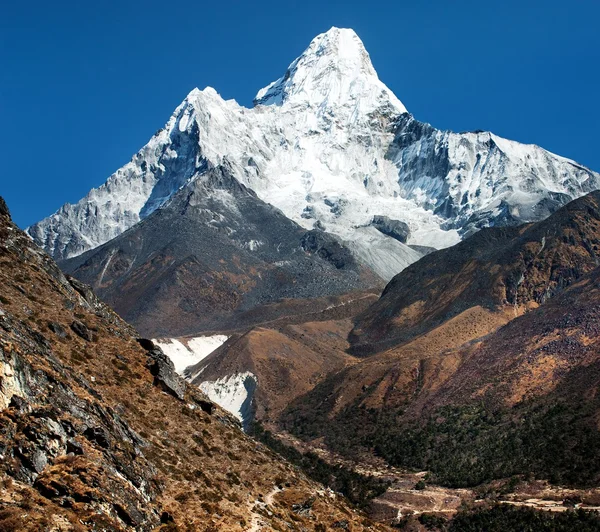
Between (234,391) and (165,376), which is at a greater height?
(234,391)

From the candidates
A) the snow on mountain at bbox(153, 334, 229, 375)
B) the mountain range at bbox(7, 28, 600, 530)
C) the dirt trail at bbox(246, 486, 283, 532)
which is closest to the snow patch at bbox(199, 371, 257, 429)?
the mountain range at bbox(7, 28, 600, 530)

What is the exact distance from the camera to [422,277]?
192 meters

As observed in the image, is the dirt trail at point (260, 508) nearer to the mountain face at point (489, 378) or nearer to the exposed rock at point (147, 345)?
the exposed rock at point (147, 345)

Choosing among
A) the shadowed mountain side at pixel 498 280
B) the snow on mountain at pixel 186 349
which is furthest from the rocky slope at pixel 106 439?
the snow on mountain at pixel 186 349

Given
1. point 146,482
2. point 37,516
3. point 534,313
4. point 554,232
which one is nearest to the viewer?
point 37,516

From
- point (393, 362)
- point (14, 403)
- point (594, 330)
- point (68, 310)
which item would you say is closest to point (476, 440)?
point (594, 330)

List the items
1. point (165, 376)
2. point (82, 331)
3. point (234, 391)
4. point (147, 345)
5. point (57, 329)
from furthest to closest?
point (234, 391) < point (147, 345) < point (165, 376) < point (82, 331) < point (57, 329)

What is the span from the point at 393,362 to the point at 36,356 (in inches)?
3908

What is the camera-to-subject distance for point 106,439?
29844 millimetres

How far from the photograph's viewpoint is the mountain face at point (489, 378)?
8538cm

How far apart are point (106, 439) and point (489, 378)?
84.2 m

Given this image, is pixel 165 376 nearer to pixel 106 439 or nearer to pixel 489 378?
pixel 106 439

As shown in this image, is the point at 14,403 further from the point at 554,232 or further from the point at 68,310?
the point at 554,232

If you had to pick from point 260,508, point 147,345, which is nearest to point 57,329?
point 147,345
